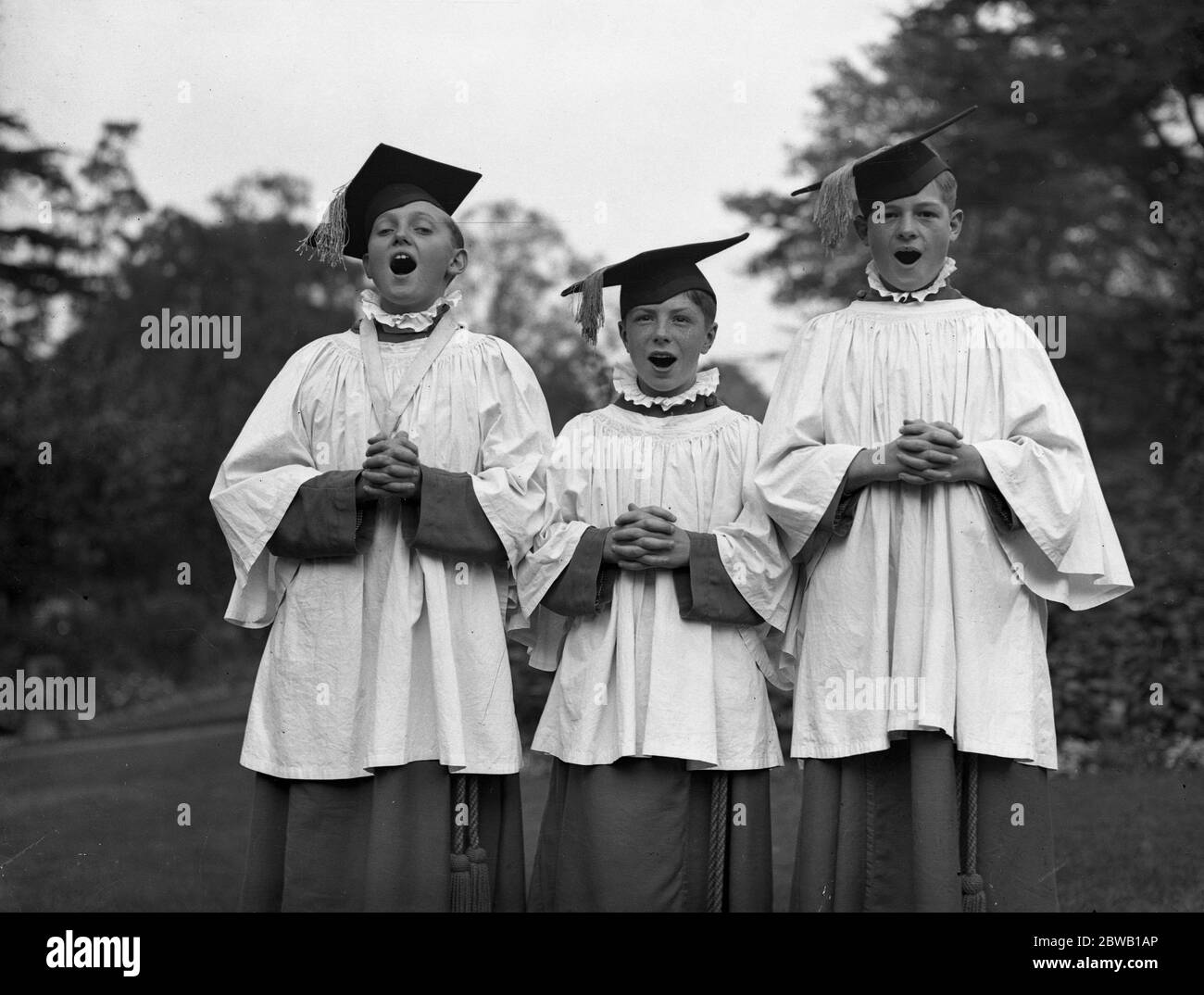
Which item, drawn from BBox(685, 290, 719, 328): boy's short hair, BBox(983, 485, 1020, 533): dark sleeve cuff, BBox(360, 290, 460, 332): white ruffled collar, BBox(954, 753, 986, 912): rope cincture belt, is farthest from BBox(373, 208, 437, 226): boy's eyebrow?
BBox(954, 753, 986, 912): rope cincture belt

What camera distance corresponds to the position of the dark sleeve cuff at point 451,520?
4.75 meters

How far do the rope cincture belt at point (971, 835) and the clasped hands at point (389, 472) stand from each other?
1902 mm

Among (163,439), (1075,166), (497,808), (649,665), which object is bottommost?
(497,808)

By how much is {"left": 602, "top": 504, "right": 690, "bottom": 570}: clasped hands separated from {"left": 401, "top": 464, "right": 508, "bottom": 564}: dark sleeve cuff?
39 centimetres

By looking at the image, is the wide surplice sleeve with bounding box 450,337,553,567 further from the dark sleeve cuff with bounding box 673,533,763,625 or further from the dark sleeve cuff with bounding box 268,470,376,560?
the dark sleeve cuff with bounding box 673,533,763,625

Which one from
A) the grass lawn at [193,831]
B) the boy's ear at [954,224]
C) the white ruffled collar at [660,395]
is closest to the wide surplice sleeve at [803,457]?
the white ruffled collar at [660,395]

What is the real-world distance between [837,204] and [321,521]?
197 cm

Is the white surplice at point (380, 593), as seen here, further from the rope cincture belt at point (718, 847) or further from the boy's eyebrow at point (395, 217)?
the rope cincture belt at point (718, 847)

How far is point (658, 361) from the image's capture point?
16.7ft

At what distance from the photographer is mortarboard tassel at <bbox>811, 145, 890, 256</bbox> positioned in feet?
16.1
